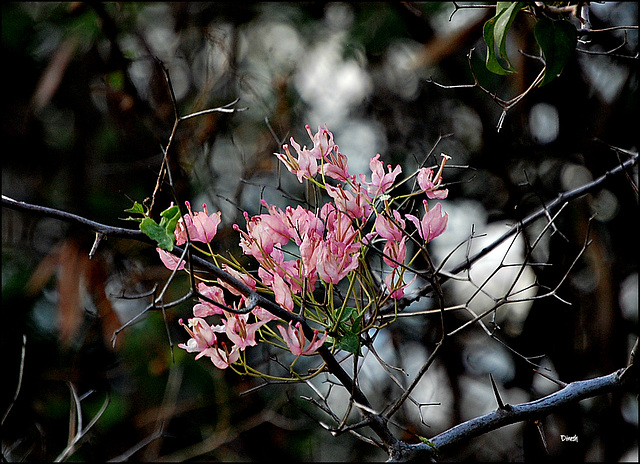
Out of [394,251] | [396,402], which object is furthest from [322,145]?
[396,402]

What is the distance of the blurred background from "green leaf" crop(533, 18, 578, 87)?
883mm

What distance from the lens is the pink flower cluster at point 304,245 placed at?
1.87 ft

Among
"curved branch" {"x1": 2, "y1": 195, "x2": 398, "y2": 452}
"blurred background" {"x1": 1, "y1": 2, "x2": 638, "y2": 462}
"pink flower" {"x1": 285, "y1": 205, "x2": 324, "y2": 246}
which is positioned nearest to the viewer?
"curved branch" {"x1": 2, "y1": 195, "x2": 398, "y2": 452}

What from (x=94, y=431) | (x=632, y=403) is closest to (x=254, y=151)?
(x=94, y=431)

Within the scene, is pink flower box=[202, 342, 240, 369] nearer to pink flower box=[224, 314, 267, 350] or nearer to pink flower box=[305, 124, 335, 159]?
pink flower box=[224, 314, 267, 350]

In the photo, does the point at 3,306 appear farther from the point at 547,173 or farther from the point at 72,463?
the point at 547,173

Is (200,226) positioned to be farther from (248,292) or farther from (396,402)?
(396,402)

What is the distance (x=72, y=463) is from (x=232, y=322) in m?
1.63

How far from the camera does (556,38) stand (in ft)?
2.08

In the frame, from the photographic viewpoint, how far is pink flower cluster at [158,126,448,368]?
570 millimetres

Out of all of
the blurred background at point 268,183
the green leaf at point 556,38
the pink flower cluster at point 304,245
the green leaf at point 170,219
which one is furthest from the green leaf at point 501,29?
the blurred background at point 268,183

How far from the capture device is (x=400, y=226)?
59 cm

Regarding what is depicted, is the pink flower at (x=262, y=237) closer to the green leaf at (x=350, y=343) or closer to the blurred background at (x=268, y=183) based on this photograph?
the green leaf at (x=350, y=343)

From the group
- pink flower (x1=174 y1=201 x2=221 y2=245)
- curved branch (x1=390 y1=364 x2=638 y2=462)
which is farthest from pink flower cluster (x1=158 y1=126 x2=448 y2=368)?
curved branch (x1=390 y1=364 x2=638 y2=462)
